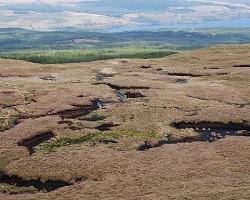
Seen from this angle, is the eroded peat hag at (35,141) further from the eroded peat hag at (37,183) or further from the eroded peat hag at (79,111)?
the eroded peat hag at (79,111)

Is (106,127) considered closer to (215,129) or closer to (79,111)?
(79,111)

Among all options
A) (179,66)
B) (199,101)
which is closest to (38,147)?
(199,101)

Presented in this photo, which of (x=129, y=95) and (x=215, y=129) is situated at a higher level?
(x=129, y=95)

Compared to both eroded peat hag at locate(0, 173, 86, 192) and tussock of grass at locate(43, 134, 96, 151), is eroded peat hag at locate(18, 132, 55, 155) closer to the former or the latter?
tussock of grass at locate(43, 134, 96, 151)

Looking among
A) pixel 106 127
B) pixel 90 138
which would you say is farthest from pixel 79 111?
pixel 90 138

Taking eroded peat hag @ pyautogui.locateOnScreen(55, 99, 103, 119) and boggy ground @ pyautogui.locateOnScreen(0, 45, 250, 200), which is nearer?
boggy ground @ pyautogui.locateOnScreen(0, 45, 250, 200)

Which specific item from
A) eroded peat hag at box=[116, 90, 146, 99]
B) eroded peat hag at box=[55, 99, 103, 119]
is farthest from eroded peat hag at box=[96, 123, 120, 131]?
eroded peat hag at box=[116, 90, 146, 99]
